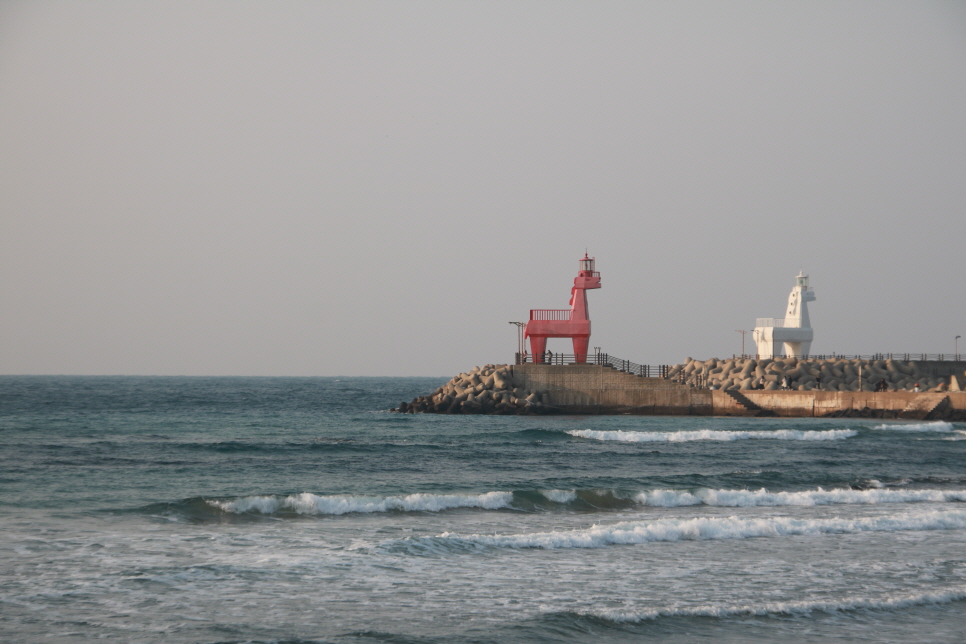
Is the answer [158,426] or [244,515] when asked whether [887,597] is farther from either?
[158,426]

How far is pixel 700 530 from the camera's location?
14.1 m

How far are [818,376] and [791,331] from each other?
357 inches

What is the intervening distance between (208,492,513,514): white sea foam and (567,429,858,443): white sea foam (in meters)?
14.3

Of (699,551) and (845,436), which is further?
(845,436)

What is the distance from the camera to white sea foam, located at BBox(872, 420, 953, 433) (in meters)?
33.0

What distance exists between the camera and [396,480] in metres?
19.2

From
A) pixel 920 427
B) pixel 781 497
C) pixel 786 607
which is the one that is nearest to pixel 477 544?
pixel 786 607

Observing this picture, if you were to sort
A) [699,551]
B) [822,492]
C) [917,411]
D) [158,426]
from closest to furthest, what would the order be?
[699,551]
[822,492]
[158,426]
[917,411]

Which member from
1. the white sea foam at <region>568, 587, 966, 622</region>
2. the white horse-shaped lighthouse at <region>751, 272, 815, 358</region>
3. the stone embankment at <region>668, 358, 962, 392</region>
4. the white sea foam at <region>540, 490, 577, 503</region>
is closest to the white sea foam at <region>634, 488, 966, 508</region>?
the white sea foam at <region>540, 490, 577, 503</region>

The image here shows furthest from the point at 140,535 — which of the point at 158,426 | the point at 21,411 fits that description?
the point at 21,411

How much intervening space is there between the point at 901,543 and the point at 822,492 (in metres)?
4.76

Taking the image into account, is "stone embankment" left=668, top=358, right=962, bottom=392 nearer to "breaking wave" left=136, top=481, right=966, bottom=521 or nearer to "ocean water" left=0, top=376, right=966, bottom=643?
"ocean water" left=0, top=376, right=966, bottom=643

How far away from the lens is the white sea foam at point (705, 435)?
30031 mm

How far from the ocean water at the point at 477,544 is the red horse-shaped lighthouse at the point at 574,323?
14084mm
